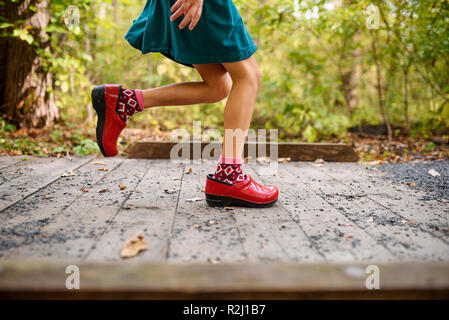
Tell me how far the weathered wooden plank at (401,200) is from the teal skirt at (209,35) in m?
1.09

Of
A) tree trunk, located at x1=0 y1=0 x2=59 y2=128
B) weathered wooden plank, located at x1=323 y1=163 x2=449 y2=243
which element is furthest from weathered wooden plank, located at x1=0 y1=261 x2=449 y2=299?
tree trunk, located at x1=0 y1=0 x2=59 y2=128

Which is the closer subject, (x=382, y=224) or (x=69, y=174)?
(x=382, y=224)

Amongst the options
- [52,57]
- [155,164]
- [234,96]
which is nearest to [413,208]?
[234,96]

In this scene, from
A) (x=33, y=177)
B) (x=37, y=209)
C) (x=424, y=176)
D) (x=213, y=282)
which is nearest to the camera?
(x=213, y=282)

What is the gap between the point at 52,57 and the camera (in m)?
3.95

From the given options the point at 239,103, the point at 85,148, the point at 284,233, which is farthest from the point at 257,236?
the point at 85,148

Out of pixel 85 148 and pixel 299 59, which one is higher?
pixel 299 59

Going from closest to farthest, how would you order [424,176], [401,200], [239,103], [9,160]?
[239,103] < [401,200] < [424,176] < [9,160]

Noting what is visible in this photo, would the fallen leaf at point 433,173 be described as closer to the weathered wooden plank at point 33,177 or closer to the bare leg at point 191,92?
the bare leg at point 191,92

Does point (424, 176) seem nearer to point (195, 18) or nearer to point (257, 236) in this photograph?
point (257, 236)

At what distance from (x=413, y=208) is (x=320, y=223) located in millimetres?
605

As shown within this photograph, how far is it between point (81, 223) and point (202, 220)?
1.68 feet

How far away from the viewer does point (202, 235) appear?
1.39m

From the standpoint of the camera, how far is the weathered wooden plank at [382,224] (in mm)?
1268
